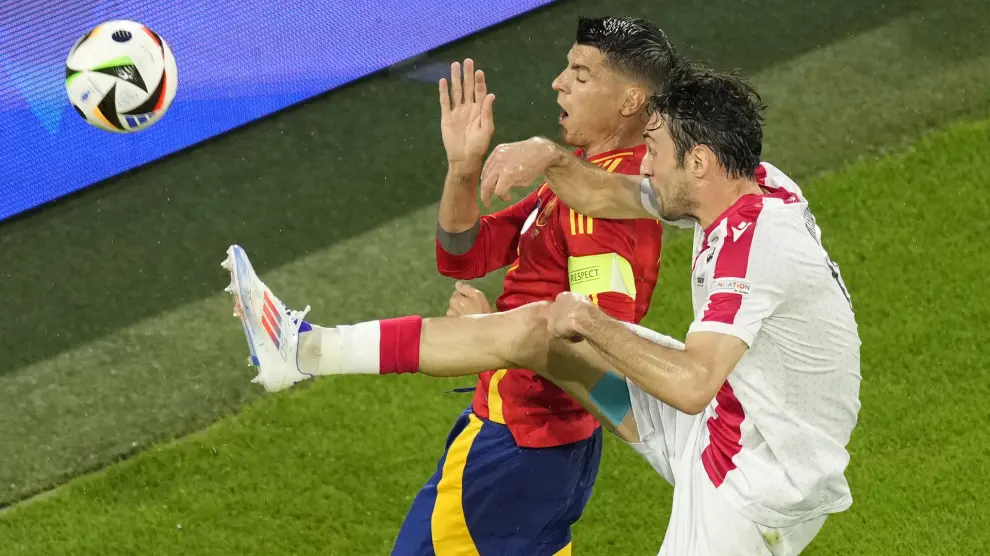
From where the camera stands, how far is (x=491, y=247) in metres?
4.28

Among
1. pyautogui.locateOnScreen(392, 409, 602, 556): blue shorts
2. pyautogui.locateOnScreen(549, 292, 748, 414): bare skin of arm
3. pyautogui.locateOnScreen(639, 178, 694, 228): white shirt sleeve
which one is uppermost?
pyautogui.locateOnScreen(639, 178, 694, 228): white shirt sleeve

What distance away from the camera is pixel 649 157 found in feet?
12.2

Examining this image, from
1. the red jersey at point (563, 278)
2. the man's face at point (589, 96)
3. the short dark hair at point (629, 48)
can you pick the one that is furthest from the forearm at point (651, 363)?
the short dark hair at point (629, 48)

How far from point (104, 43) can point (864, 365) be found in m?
3.33

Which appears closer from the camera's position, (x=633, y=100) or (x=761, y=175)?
(x=761, y=175)

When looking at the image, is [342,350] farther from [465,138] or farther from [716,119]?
[716,119]

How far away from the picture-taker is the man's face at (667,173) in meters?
3.62

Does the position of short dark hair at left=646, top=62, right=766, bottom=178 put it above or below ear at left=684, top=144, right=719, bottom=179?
above

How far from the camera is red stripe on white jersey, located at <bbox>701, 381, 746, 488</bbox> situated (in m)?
3.67

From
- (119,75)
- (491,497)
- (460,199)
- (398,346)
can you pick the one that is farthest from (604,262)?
(119,75)

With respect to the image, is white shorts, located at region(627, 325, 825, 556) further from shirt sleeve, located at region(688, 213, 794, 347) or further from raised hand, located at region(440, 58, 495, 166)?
raised hand, located at region(440, 58, 495, 166)

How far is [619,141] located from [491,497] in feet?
3.74

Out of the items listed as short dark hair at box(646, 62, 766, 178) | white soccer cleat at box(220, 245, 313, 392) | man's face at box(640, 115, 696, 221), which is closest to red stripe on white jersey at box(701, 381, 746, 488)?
man's face at box(640, 115, 696, 221)

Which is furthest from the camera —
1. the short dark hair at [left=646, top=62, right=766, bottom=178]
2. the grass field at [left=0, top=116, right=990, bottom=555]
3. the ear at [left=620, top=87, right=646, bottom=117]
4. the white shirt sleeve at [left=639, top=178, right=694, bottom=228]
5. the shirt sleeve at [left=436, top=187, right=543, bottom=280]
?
the grass field at [left=0, top=116, right=990, bottom=555]
